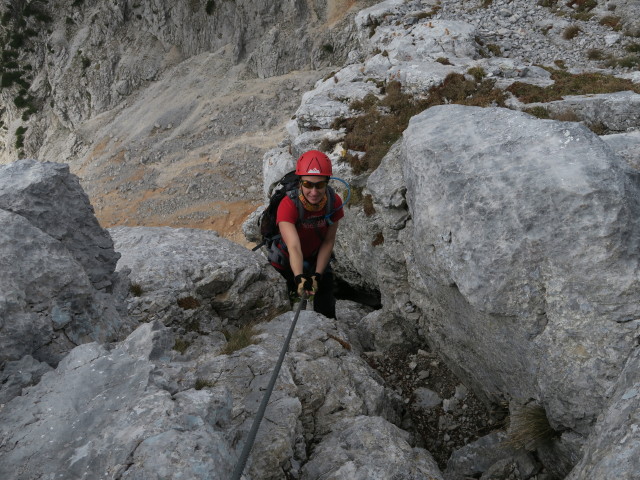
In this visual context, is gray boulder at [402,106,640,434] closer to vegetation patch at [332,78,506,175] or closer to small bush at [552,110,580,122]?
small bush at [552,110,580,122]

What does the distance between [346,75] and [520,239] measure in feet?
60.4

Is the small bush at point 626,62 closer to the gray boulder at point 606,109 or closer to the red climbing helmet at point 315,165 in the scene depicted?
the gray boulder at point 606,109

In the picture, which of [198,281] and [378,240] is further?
[378,240]

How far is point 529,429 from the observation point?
18.7 feet

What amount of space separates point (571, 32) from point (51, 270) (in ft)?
93.1

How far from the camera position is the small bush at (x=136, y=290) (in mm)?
7980

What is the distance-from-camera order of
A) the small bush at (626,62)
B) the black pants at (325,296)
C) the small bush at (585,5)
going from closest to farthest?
the black pants at (325,296)
the small bush at (626,62)
the small bush at (585,5)

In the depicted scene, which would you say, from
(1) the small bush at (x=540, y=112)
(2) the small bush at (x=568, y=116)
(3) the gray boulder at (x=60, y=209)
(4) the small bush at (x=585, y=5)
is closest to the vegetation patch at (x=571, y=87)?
(1) the small bush at (x=540, y=112)

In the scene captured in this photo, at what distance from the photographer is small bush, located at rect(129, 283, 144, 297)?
798cm

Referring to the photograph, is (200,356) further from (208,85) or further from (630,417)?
(208,85)

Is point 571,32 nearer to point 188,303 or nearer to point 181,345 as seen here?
point 188,303

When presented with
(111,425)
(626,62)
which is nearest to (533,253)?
(111,425)

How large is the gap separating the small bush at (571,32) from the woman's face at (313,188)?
23769 mm

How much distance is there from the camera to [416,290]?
28.2ft
